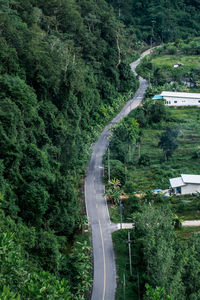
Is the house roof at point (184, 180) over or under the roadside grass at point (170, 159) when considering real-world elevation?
under

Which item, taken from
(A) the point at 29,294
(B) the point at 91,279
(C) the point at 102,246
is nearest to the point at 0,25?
(C) the point at 102,246

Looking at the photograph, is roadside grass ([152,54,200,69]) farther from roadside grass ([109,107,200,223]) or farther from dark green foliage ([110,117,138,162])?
dark green foliage ([110,117,138,162])

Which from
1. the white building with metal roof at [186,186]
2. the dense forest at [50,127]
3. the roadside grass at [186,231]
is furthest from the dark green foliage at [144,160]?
the roadside grass at [186,231]

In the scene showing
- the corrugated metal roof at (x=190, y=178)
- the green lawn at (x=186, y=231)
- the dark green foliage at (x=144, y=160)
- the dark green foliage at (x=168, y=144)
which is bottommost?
the green lawn at (x=186, y=231)

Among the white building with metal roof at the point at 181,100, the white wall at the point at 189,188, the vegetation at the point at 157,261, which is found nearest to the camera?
the vegetation at the point at 157,261

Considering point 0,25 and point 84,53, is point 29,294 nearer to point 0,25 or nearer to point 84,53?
point 0,25

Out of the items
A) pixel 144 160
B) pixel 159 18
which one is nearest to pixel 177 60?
pixel 159 18

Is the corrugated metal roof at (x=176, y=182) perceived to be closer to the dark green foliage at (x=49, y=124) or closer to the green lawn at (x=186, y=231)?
the green lawn at (x=186, y=231)
